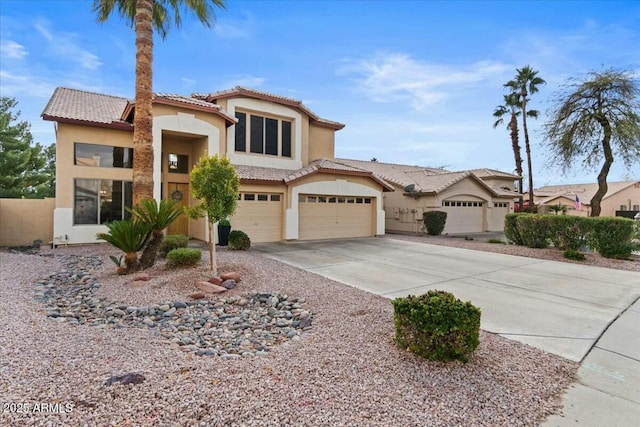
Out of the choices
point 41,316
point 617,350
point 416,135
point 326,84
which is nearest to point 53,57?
point 326,84

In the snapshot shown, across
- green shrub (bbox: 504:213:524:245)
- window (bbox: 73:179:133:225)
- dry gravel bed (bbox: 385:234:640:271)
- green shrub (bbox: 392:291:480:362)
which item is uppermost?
window (bbox: 73:179:133:225)

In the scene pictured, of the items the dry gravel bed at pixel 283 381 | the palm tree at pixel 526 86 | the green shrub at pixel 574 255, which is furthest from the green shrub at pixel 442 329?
the palm tree at pixel 526 86

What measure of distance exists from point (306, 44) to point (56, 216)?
41.6ft

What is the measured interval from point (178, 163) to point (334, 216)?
27.4 feet

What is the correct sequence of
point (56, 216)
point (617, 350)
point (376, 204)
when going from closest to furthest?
point (617, 350), point (56, 216), point (376, 204)

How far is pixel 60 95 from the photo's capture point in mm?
15219

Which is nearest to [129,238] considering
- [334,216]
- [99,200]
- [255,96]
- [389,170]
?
[99,200]

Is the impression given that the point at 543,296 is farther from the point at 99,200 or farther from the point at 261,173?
the point at 99,200

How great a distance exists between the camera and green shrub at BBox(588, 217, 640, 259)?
1218 cm

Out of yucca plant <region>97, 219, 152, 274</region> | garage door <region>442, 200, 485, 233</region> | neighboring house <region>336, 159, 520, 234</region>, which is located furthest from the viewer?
garage door <region>442, 200, 485, 233</region>

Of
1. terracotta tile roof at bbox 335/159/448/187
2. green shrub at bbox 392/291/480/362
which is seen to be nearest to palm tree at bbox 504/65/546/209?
terracotta tile roof at bbox 335/159/448/187

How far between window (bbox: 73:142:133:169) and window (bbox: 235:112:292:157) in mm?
4811

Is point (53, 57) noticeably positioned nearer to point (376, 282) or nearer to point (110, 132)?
point (110, 132)

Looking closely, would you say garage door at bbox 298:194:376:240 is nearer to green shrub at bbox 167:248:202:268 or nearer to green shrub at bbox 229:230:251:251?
green shrub at bbox 229:230:251:251
